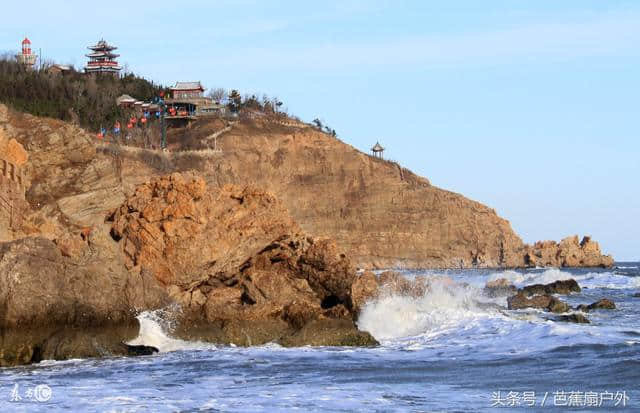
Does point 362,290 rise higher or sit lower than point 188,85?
lower

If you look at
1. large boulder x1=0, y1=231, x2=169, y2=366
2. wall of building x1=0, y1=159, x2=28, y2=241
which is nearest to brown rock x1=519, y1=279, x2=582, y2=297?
wall of building x1=0, y1=159, x2=28, y2=241

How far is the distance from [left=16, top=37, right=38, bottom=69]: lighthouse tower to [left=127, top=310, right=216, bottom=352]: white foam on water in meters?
72.0

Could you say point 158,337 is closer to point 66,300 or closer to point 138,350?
point 138,350

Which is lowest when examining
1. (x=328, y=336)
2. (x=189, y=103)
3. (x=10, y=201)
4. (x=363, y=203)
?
(x=328, y=336)

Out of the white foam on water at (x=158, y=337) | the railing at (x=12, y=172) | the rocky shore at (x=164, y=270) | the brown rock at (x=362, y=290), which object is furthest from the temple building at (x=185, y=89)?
the white foam on water at (x=158, y=337)

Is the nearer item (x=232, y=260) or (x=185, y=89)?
(x=232, y=260)

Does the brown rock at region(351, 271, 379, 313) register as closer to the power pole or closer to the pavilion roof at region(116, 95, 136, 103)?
the power pole

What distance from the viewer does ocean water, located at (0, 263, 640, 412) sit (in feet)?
42.2

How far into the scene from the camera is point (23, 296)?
17031 mm

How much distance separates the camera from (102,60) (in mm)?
101062

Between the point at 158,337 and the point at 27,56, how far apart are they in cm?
8001

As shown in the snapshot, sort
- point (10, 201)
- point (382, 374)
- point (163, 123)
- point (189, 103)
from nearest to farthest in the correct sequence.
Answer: point (382, 374), point (10, 201), point (163, 123), point (189, 103)

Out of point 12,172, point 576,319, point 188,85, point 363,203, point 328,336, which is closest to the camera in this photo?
point 328,336

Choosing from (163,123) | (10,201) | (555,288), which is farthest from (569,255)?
(10,201)
